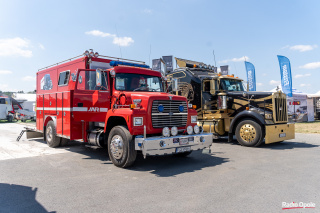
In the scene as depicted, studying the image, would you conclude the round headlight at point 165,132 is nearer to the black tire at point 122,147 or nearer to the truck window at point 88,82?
the black tire at point 122,147

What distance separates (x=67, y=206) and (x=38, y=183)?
1573mm

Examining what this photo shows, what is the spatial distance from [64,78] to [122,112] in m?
3.89

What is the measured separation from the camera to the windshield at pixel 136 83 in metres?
7.03

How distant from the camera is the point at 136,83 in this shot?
7207 mm

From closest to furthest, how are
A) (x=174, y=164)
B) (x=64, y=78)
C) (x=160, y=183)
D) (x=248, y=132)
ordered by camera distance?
(x=160, y=183), (x=174, y=164), (x=64, y=78), (x=248, y=132)

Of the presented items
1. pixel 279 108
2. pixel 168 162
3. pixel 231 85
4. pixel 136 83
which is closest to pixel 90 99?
pixel 136 83

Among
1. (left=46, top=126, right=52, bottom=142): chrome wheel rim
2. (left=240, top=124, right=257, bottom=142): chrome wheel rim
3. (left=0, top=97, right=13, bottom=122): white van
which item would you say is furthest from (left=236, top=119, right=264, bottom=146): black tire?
(left=0, top=97, right=13, bottom=122): white van

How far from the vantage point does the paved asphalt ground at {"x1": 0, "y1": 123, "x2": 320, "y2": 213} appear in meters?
3.81

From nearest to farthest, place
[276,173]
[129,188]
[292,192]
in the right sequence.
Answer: [292,192] → [129,188] → [276,173]

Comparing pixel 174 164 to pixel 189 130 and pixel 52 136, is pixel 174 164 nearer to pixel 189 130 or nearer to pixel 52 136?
pixel 189 130

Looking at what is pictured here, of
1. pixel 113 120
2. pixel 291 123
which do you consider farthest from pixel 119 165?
pixel 291 123

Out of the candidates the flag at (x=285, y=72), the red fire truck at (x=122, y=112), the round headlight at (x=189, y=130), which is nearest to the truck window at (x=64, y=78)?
A: the red fire truck at (x=122, y=112)

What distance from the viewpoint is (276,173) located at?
5.62 meters

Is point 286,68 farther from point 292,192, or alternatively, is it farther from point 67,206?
point 67,206
